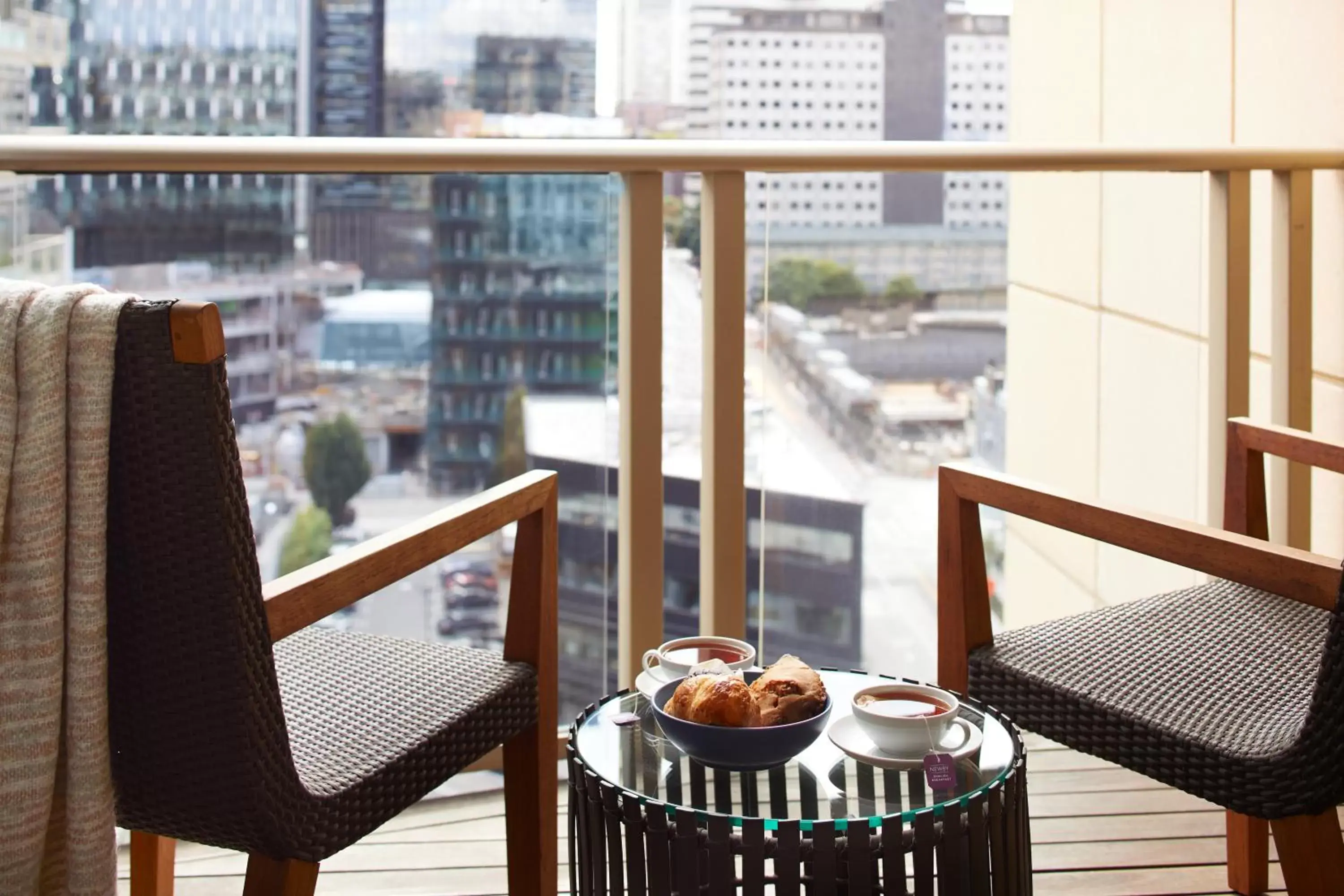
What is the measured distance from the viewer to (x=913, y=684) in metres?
1.54

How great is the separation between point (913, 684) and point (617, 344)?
0.95 m

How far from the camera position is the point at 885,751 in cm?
139

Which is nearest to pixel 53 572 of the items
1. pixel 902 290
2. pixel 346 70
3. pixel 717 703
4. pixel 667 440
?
pixel 717 703

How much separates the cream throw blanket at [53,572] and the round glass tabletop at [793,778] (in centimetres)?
49

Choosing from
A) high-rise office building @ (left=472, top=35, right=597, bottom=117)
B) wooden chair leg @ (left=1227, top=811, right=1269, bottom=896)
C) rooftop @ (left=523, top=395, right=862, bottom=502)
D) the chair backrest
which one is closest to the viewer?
the chair backrest

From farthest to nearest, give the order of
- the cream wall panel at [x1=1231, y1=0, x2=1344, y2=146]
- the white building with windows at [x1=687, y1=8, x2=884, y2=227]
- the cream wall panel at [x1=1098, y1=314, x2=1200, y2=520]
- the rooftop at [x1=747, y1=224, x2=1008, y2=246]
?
the white building with windows at [x1=687, y1=8, x2=884, y2=227] < the rooftop at [x1=747, y1=224, x2=1008, y2=246] < the cream wall panel at [x1=1098, y1=314, x2=1200, y2=520] < the cream wall panel at [x1=1231, y1=0, x2=1344, y2=146]

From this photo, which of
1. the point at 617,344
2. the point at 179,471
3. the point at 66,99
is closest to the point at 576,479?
the point at 617,344

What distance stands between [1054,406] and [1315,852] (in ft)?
10.1

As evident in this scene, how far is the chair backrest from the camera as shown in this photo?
1.24m

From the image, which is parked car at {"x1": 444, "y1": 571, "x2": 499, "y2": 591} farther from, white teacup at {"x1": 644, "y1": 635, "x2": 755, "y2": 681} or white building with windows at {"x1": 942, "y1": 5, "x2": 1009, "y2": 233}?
white building with windows at {"x1": 942, "y1": 5, "x2": 1009, "y2": 233}

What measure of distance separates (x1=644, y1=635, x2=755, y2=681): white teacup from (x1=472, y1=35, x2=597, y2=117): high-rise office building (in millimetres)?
3038

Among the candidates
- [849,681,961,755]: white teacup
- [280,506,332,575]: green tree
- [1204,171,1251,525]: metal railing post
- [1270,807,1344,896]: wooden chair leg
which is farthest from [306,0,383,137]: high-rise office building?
[1270,807,1344,896]: wooden chair leg

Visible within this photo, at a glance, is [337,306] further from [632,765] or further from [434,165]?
[632,765]

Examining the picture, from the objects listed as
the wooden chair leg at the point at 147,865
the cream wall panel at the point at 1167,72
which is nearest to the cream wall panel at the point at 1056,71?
the cream wall panel at the point at 1167,72
